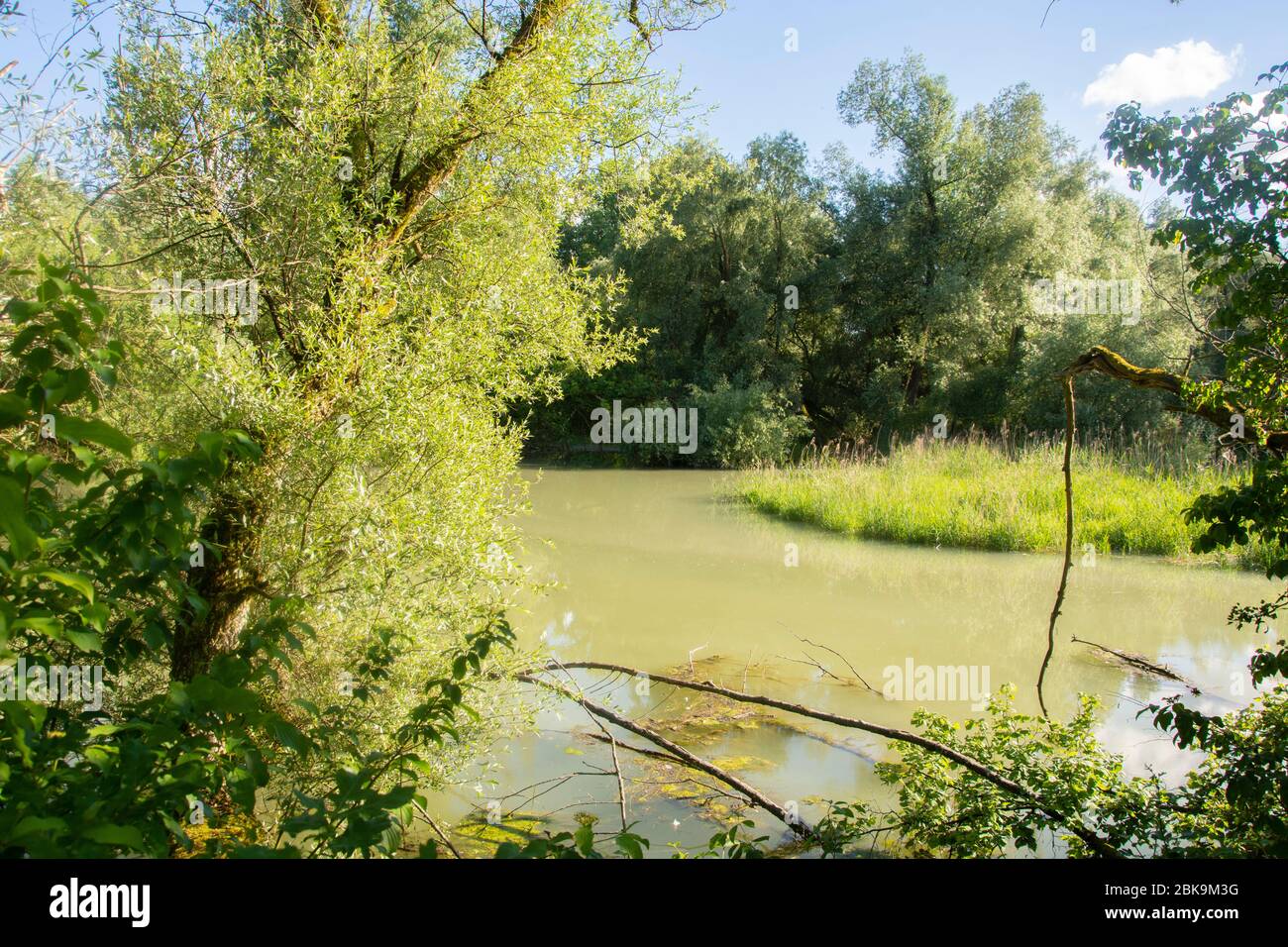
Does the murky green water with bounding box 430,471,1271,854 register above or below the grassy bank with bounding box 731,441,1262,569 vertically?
below

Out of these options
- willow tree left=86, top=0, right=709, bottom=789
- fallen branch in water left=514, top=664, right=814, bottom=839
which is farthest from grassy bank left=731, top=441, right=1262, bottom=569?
fallen branch in water left=514, top=664, right=814, bottom=839

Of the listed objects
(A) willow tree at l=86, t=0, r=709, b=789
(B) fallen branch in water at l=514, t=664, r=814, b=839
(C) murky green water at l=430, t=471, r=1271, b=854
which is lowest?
(C) murky green water at l=430, t=471, r=1271, b=854

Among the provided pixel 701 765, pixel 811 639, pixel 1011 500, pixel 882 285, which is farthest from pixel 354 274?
pixel 882 285

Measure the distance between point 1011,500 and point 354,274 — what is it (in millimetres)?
10770

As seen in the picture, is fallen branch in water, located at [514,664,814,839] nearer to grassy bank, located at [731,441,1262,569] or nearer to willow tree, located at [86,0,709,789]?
willow tree, located at [86,0,709,789]

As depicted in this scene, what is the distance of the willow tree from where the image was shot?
4777 millimetres

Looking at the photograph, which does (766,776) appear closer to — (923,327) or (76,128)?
(76,128)

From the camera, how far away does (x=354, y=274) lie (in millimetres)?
5102

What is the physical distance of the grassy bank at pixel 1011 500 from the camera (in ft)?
40.1

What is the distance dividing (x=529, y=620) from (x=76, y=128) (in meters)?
5.89

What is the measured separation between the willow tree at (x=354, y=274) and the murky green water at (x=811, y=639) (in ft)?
3.36

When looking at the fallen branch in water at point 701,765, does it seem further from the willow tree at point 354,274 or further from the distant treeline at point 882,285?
the distant treeline at point 882,285

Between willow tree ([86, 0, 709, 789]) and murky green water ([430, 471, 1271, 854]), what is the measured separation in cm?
102

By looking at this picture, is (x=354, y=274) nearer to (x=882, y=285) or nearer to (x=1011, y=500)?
(x=1011, y=500)
